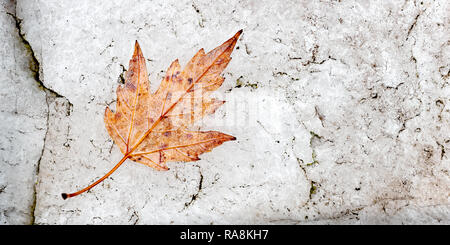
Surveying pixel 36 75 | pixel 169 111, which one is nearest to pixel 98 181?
pixel 169 111

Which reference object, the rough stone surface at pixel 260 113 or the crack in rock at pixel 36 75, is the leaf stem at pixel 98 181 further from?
the crack in rock at pixel 36 75

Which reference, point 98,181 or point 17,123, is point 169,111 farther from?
point 17,123

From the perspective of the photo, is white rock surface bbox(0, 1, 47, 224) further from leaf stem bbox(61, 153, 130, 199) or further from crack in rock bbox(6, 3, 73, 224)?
leaf stem bbox(61, 153, 130, 199)

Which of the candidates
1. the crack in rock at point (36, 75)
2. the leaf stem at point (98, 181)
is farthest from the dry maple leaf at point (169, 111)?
the crack in rock at point (36, 75)

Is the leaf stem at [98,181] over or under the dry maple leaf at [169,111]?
under

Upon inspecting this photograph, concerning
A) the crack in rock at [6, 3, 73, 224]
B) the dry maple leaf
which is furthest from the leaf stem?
the crack in rock at [6, 3, 73, 224]

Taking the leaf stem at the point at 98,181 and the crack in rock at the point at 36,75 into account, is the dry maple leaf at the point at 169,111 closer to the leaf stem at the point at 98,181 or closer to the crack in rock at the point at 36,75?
the leaf stem at the point at 98,181

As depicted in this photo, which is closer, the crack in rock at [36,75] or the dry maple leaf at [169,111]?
the dry maple leaf at [169,111]

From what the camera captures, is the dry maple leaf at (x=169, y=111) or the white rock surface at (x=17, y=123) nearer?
the dry maple leaf at (x=169, y=111)
